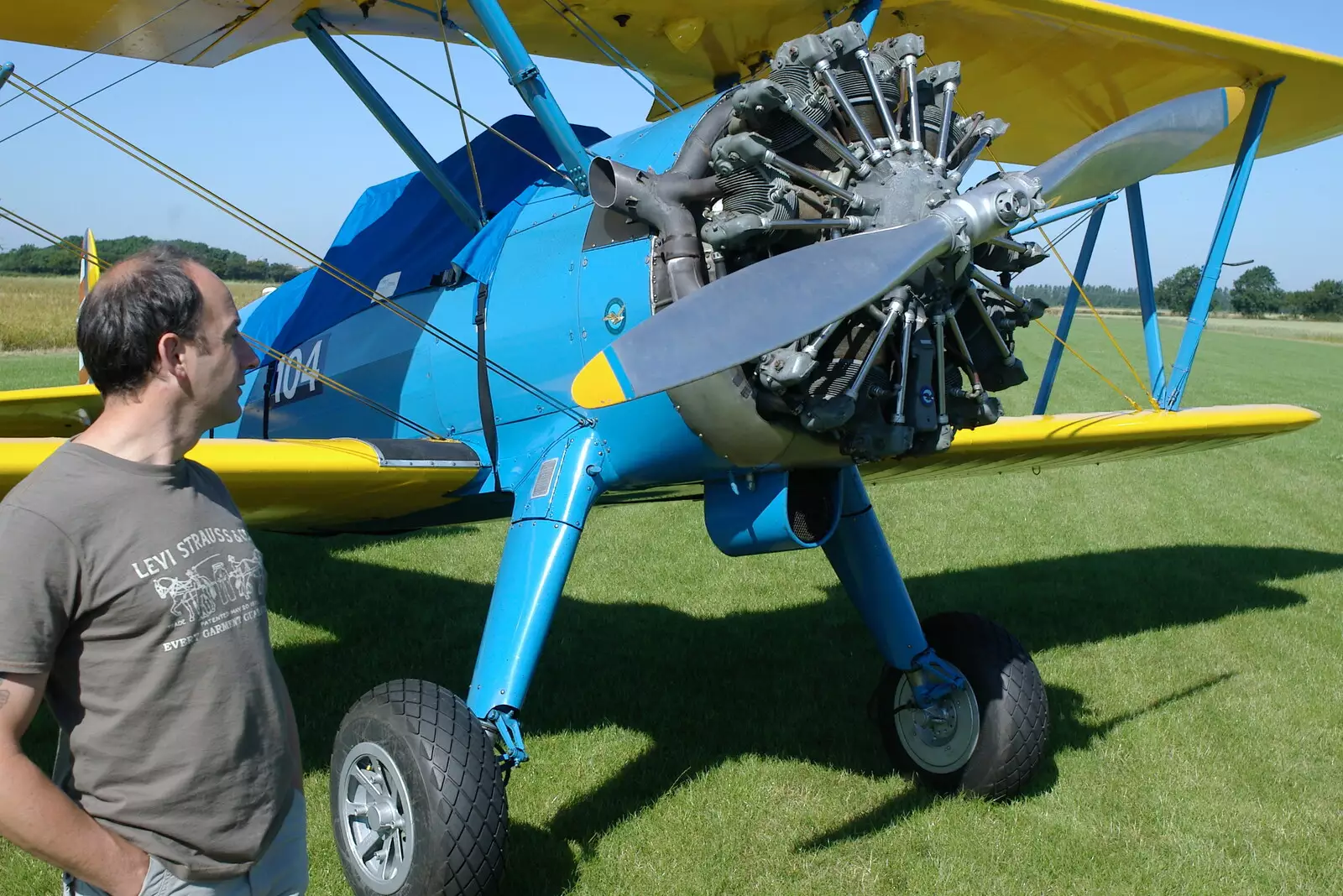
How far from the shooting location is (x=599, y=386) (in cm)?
302

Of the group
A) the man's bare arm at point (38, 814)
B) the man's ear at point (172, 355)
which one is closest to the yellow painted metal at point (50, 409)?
the man's ear at point (172, 355)

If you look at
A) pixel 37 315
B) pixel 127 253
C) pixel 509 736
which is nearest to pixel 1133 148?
pixel 509 736

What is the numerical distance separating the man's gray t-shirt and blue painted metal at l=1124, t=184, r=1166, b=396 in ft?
19.2

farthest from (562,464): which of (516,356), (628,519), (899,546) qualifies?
(628,519)

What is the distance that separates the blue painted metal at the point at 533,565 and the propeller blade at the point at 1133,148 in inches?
70.7

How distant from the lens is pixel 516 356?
4.18 meters

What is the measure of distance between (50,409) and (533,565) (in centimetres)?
307

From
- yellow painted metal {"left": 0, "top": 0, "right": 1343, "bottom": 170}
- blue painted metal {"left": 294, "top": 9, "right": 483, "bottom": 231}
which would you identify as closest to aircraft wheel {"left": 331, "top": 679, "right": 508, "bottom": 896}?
blue painted metal {"left": 294, "top": 9, "right": 483, "bottom": 231}

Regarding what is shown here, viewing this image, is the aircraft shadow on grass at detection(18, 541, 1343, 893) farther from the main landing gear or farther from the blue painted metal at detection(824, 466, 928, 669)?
the blue painted metal at detection(824, 466, 928, 669)

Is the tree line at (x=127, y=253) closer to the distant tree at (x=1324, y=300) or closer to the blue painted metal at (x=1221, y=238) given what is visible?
the blue painted metal at (x=1221, y=238)

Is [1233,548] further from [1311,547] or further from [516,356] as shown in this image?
[516,356]

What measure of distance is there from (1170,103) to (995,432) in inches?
88.3

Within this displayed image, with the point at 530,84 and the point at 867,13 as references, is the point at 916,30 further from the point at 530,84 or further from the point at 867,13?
the point at 530,84

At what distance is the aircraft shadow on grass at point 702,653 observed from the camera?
457cm
